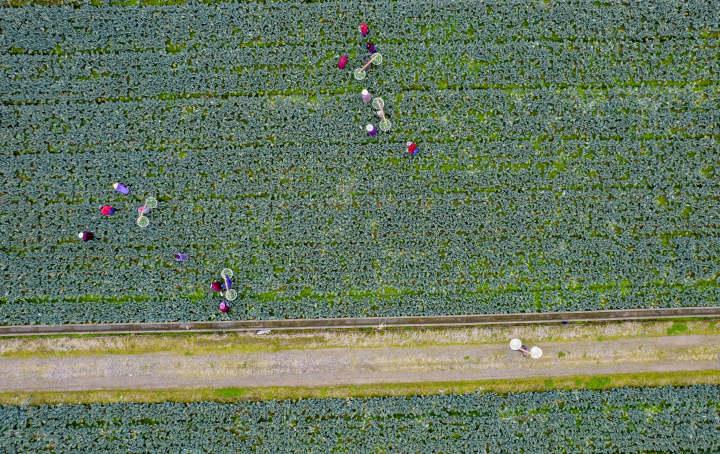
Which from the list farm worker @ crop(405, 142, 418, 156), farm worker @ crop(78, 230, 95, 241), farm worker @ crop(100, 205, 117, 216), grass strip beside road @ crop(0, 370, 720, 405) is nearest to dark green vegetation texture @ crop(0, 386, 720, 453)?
grass strip beside road @ crop(0, 370, 720, 405)

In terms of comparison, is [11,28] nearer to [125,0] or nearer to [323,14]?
[125,0]

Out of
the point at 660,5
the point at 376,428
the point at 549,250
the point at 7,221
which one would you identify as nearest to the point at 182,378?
the point at 376,428

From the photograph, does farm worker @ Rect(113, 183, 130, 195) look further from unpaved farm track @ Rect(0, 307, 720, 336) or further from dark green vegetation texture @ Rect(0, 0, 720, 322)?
unpaved farm track @ Rect(0, 307, 720, 336)

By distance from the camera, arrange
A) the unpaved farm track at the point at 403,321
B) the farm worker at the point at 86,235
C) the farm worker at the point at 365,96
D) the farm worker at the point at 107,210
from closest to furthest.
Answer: the farm worker at the point at 86,235
the farm worker at the point at 107,210
the farm worker at the point at 365,96
the unpaved farm track at the point at 403,321

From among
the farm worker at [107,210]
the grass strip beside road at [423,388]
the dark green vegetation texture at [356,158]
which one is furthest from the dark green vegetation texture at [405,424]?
the farm worker at [107,210]

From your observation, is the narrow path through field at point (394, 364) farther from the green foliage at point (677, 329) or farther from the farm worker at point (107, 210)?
the farm worker at point (107, 210)

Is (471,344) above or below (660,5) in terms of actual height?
below

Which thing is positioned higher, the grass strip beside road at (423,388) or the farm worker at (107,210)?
the farm worker at (107,210)
